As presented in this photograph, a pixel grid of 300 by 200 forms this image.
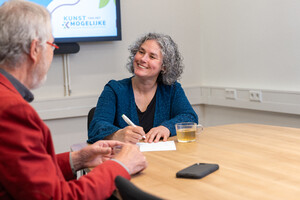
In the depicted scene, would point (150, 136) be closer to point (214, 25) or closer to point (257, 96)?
point (257, 96)

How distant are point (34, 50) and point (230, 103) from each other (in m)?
2.88

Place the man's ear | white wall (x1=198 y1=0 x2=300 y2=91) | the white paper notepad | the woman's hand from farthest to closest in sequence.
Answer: white wall (x1=198 y1=0 x2=300 y2=91) < the woman's hand < the white paper notepad < the man's ear

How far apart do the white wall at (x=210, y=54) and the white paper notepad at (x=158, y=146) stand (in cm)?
161

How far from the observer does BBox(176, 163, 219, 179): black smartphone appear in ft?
4.66

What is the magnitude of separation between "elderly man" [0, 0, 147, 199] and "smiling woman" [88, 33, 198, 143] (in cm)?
107

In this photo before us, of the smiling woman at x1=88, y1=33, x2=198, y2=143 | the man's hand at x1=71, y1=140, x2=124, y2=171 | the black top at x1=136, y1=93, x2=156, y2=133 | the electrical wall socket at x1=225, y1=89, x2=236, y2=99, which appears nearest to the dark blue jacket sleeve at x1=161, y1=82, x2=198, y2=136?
the smiling woman at x1=88, y1=33, x2=198, y2=143

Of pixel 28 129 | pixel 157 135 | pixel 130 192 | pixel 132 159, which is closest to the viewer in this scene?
pixel 130 192

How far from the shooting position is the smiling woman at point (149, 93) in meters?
2.53

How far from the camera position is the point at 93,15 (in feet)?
11.7

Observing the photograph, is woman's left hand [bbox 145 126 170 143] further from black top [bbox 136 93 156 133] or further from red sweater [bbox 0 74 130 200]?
red sweater [bbox 0 74 130 200]

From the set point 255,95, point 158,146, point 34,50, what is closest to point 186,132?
Result: point 158,146

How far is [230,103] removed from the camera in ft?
12.8

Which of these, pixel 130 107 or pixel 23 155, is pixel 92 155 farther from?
pixel 130 107

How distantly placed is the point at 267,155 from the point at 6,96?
1.11 meters
